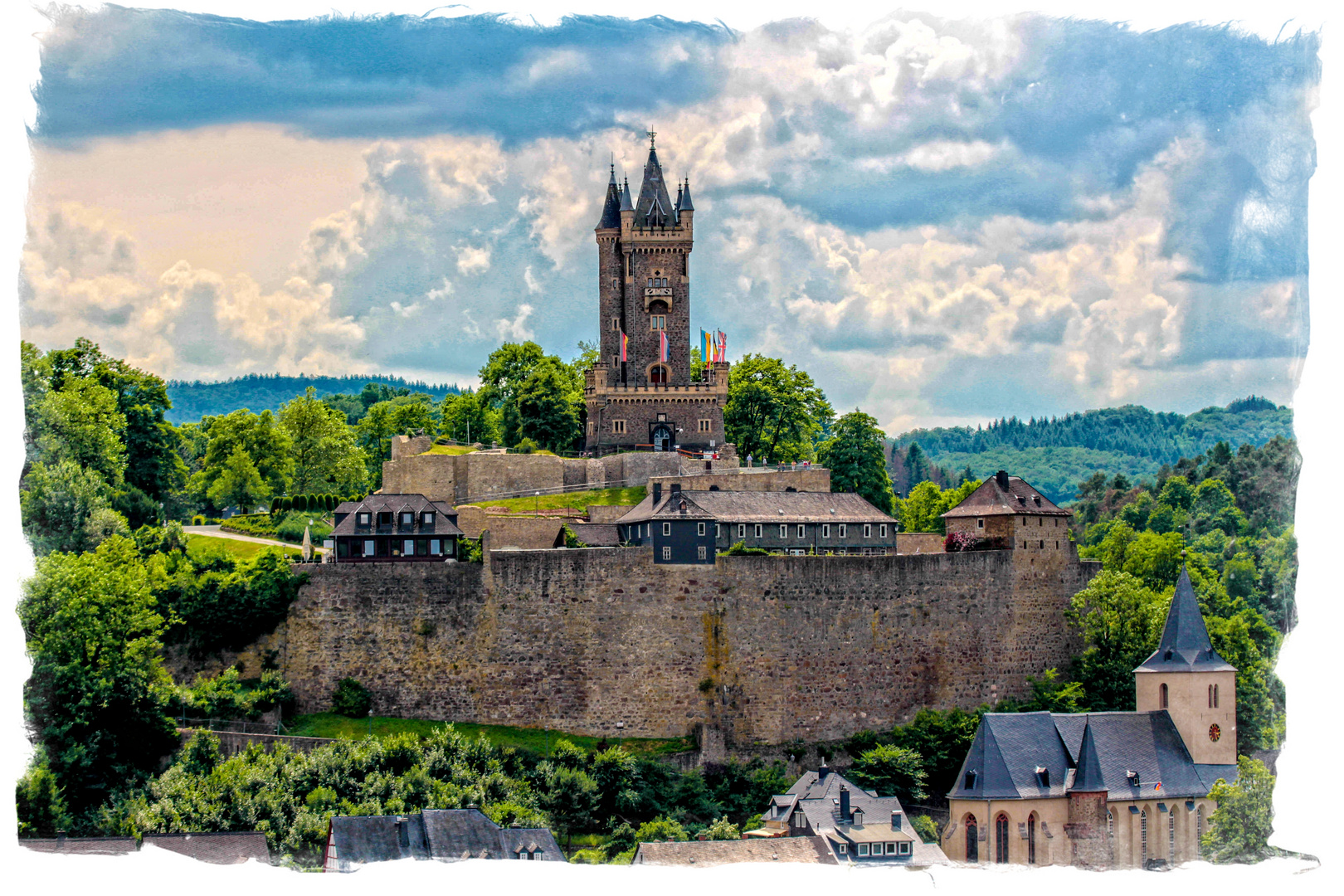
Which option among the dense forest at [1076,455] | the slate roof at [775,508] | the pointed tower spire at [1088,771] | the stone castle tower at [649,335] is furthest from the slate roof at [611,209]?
the dense forest at [1076,455]

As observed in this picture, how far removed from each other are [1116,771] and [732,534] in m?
14.6

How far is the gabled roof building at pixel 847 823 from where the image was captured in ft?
150

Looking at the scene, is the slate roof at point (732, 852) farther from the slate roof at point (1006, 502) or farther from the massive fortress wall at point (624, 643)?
the slate roof at point (1006, 502)

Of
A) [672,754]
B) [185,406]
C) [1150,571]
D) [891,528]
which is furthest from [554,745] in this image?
[185,406]

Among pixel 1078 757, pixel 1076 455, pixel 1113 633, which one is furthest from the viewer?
pixel 1076 455

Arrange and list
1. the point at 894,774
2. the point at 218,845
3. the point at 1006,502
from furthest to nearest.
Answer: the point at 1006,502 < the point at 894,774 < the point at 218,845

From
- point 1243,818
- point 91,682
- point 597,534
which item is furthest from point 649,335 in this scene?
point 1243,818

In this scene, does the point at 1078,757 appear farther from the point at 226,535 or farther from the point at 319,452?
the point at 319,452

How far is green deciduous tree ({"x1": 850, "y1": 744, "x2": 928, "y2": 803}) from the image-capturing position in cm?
5228

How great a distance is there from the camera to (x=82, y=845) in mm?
36344

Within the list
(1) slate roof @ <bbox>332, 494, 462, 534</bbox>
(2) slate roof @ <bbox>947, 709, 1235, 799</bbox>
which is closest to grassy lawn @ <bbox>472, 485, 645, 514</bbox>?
(1) slate roof @ <bbox>332, 494, 462, 534</bbox>

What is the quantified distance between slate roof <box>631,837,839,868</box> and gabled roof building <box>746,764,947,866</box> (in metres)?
0.76

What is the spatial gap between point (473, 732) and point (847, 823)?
1192cm

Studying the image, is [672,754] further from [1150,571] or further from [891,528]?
[1150,571]
